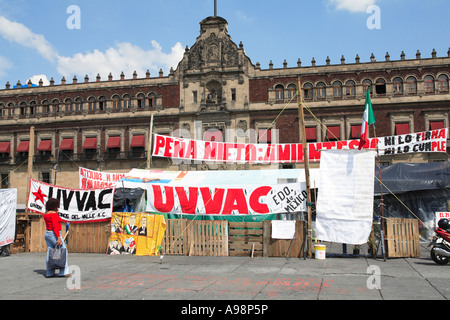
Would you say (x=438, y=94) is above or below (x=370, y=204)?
above

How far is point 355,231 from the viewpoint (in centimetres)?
1358

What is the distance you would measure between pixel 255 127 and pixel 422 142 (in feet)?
75.0

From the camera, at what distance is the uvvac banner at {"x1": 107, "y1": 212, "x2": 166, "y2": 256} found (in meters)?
15.5

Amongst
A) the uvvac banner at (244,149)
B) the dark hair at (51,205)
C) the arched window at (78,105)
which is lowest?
the dark hair at (51,205)

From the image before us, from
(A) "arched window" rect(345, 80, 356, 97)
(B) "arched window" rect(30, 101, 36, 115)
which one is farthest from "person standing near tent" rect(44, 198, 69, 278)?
(B) "arched window" rect(30, 101, 36, 115)

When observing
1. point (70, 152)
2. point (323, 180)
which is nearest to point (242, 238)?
point (323, 180)

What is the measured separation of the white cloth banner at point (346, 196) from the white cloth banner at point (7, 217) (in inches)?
445

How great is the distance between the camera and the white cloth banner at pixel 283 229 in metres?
14.5

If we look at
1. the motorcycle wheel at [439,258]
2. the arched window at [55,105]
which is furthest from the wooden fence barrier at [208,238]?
the arched window at [55,105]

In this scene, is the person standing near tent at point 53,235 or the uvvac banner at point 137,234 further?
the uvvac banner at point 137,234

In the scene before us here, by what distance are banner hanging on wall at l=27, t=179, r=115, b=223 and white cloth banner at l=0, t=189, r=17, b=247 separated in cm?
103

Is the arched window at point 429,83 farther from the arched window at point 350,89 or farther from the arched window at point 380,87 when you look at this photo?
the arched window at point 350,89

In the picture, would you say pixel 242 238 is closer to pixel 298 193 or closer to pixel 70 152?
pixel 298 193

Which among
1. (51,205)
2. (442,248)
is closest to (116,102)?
(51,205)
